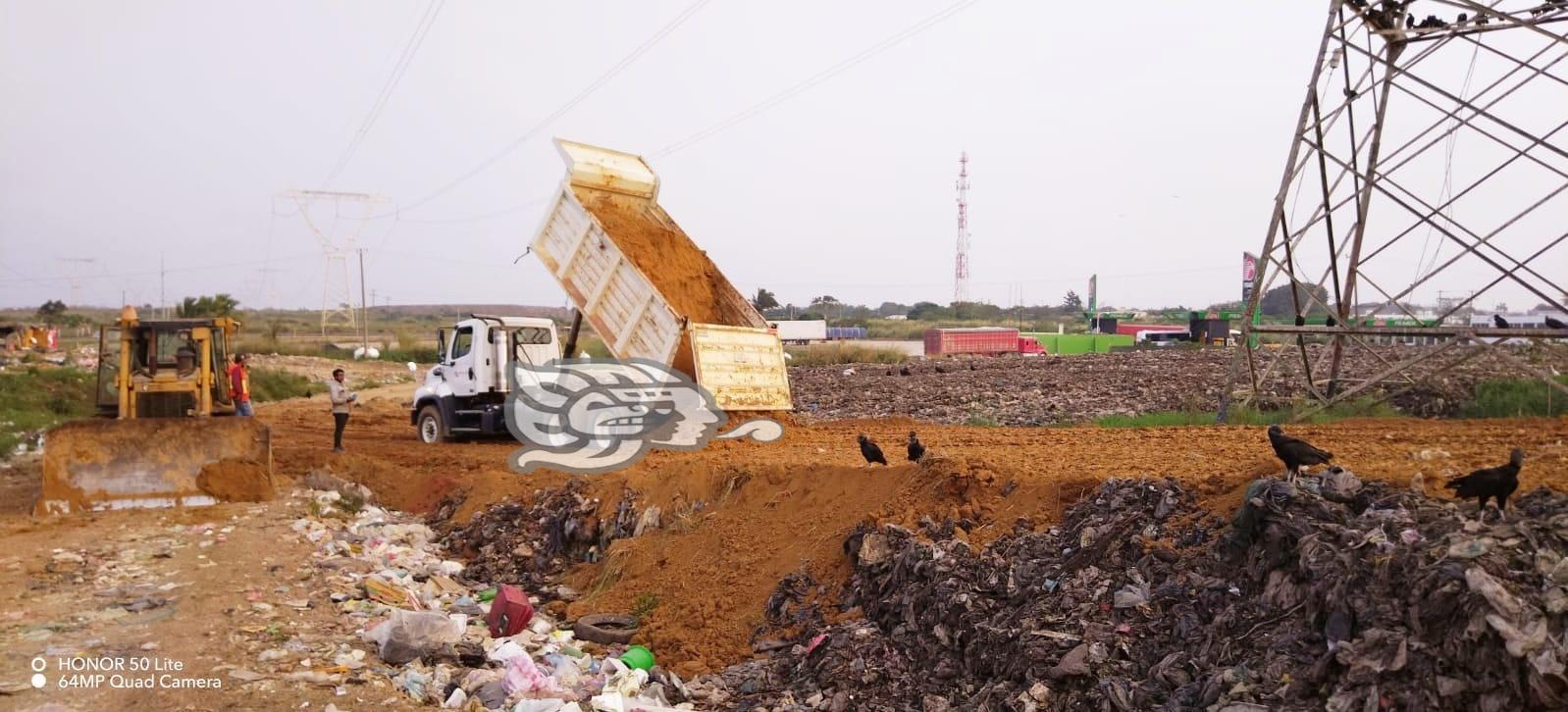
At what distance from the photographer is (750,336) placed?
12406 millimetres

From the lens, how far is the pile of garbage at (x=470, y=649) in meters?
5.57

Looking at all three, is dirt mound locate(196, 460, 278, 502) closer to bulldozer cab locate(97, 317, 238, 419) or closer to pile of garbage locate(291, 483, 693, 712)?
bulldozer cab locate(97, 317, 238, 419)

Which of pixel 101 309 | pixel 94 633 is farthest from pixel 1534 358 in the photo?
pixel 101 309

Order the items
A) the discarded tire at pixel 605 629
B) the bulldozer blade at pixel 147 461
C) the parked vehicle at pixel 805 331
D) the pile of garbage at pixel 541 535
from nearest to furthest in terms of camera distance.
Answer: the discarded tire at pixel 605 629, the pile of garbage at pixel 541 535, the bulldozer blade at pixel 147 461, the parked vehicle at pixel 805 331

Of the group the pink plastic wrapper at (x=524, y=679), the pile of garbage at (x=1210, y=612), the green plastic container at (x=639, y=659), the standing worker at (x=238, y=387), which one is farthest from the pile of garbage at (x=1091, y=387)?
the pink plastic wrapper at (x=524, y=679)

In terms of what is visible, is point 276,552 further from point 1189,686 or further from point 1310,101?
point 1310,101

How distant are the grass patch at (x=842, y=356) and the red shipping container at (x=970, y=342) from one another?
3.62m

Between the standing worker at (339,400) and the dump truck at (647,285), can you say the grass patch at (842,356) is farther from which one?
the standing worker at (339,400)

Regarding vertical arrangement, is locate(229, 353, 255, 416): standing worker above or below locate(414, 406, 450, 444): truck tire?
above

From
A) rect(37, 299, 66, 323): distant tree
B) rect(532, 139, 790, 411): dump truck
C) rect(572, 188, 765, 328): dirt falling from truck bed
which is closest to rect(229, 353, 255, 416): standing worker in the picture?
rect(532, 139, 790, 411): dump truck

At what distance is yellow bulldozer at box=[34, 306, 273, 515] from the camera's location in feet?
30.5

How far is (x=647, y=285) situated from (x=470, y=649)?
5992 mm

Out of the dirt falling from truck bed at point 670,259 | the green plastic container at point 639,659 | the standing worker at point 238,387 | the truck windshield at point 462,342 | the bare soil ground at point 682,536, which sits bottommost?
the green plastic container at point 639,659

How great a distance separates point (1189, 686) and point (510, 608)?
15.1 ft
